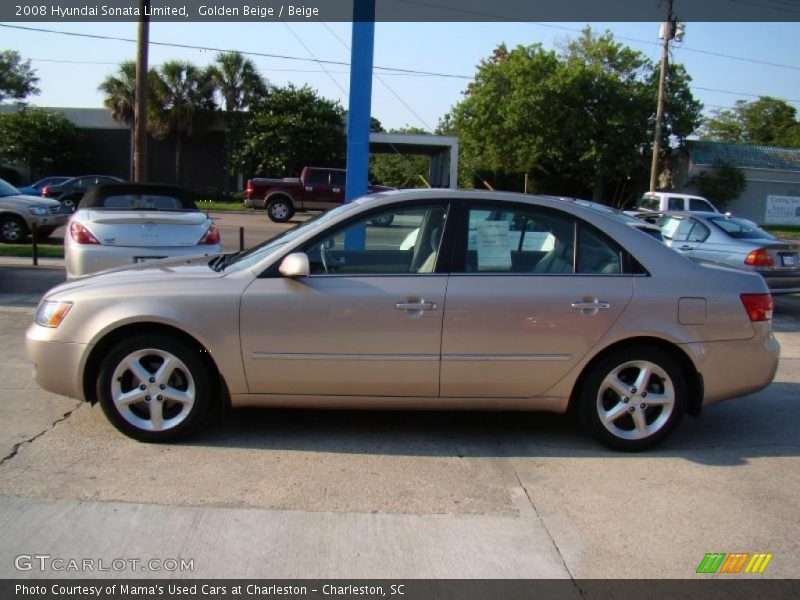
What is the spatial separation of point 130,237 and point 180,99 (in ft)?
97.0

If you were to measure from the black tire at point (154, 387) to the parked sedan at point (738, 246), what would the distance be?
8.18 metres

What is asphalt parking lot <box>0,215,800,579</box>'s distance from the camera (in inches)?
131

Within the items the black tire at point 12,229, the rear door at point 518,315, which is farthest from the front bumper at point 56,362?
the black tire at point 12,229

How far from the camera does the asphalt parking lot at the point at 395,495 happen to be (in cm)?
332

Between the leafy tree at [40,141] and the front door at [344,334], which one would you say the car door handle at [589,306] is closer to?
the front door at [344,334]

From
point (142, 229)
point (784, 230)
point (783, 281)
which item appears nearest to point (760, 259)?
point (783, 281)

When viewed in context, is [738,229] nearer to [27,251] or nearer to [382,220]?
[382,220]

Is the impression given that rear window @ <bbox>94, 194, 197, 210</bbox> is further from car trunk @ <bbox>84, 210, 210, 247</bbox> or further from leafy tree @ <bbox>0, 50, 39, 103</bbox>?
leafy tree @ <bbox>0, 50, 39, 103</bbox>

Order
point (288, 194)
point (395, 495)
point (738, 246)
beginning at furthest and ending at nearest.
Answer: point (288, 194) → point (738, 246) → point (395, 495)

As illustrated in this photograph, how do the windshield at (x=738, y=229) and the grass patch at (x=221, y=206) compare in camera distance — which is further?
the grass patch at (x=221, y=206)

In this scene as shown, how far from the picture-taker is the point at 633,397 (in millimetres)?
4629

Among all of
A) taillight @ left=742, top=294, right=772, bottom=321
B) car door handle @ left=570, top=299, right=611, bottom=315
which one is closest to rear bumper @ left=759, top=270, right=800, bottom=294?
taillight @ left=742, top=294, right=772, bottom=321

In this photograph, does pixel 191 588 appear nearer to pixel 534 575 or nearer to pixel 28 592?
pixel 28 592

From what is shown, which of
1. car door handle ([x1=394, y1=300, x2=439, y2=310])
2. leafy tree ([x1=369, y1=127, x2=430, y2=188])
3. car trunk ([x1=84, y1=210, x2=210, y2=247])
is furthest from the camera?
leafy tree ([x1=369, y1=127, x2=430, y2=188])
